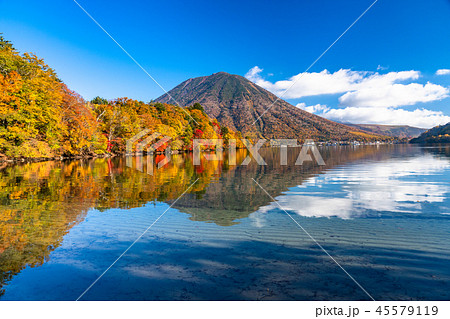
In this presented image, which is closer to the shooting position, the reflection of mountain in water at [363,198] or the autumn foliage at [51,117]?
the reflection of mountain in water at [363,198]

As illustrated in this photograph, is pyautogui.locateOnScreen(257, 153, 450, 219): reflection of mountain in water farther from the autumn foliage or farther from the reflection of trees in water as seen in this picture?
the autumn foliage

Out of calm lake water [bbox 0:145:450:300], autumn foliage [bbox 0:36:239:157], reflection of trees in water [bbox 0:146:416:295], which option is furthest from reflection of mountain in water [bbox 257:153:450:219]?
autumn foliage [bbox 0:36:239:157]

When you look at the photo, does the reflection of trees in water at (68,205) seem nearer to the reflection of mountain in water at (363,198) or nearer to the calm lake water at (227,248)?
the calm lake water at (227,248)

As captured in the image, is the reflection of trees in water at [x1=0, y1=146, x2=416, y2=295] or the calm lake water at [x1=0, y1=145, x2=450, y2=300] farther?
the reflection of trees in water at [x1=0, y1=146, x2=416, y2=295]

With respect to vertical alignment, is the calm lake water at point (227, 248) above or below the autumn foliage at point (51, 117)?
below

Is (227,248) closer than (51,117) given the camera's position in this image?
Yes

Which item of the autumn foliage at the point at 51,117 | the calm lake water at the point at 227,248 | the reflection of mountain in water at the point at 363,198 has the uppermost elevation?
the autumn foliage at the point at 51,117

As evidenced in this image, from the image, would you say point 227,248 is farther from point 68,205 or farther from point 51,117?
point 51,117

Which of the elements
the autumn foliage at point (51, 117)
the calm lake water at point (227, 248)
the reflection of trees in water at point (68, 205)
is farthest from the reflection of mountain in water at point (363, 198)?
the autumn foliage at point (51, 117)

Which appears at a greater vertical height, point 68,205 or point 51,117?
point 51,117

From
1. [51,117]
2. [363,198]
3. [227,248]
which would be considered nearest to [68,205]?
[227,248]

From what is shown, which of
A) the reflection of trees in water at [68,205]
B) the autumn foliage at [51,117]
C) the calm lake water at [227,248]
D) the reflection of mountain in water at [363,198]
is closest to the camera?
the calm lake water at [227,248]

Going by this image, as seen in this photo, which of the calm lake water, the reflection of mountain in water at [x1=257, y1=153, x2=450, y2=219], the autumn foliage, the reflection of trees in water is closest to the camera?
the calm lake water
